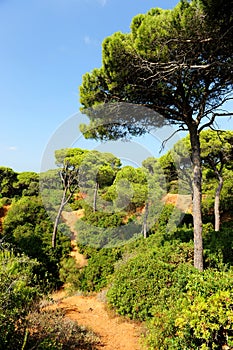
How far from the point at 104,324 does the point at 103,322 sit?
135mm

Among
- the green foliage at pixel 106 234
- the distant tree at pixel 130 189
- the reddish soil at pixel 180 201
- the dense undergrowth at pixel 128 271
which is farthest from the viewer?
the reddish soil at pixel 180 201

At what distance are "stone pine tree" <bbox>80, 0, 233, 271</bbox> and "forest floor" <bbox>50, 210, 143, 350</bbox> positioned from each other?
2140 millimetres

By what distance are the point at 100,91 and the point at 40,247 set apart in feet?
26.7

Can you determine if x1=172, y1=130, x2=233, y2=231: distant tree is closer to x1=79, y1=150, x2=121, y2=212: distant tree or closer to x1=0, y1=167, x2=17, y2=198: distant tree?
x1=79, y1=150, x2=121, y2=212: distant tree

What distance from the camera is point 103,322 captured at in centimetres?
620

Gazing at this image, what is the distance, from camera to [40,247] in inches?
472

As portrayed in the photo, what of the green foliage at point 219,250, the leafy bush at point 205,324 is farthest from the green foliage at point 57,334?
the green foliage at point 219,250

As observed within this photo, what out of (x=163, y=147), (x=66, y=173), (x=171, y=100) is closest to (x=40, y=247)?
(x=66, y=173)

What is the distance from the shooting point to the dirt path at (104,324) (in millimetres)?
5016

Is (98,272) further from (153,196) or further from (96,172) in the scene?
(96,172)

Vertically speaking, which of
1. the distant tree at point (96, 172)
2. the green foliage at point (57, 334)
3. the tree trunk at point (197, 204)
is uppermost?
the distant tree at point (96, 172)

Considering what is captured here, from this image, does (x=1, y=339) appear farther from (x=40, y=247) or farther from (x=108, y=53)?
(x=40, y=247)

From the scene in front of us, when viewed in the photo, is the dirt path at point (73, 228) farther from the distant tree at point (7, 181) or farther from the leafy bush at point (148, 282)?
the distant tree at point (7, 181)

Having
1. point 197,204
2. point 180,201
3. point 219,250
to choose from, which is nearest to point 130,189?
point 180,201
